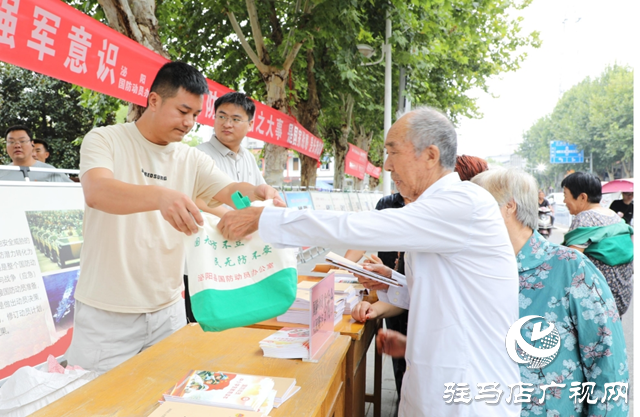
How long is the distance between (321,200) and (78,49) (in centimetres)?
788

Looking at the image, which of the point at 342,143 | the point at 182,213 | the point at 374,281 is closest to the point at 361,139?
the point at 342,143

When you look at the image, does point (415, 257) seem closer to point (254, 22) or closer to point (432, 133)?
point (432, 133)

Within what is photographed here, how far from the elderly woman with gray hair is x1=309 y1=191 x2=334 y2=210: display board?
8.30 m

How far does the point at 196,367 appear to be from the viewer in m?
1.73

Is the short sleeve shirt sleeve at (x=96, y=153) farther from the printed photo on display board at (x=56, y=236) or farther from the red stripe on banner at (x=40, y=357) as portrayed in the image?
the red stripe on banner at (x=40, y=357)

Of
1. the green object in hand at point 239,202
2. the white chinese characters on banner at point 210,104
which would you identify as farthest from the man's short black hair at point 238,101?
the white chinese characters on banner at point 210,104

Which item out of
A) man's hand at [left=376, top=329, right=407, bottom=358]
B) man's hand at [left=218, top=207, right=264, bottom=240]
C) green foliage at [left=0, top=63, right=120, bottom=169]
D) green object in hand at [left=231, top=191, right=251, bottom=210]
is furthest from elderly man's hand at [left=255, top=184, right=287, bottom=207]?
green foliage at [left=0, top=63, right=120, bottom=169]

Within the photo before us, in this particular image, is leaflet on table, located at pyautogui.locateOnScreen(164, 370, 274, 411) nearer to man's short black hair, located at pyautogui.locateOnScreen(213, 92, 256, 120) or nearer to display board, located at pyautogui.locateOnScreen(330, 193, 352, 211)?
man's short black hair, located at pyautogui.locateOnScreen(213, 92, 256, 120)

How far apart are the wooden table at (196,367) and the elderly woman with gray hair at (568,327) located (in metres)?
0.82

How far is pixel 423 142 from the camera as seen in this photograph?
5.98 feet

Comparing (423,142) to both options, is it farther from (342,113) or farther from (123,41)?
(342,113)

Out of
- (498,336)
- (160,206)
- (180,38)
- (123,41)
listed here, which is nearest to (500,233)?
(498,336)

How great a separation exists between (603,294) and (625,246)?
1.68 metres

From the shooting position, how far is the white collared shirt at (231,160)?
3584mm
